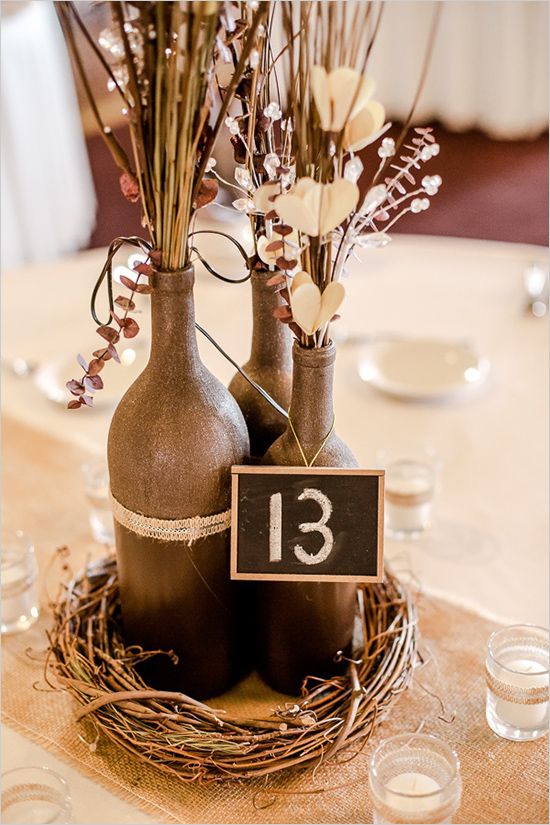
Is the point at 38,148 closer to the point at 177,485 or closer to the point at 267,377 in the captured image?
the point at 267,377

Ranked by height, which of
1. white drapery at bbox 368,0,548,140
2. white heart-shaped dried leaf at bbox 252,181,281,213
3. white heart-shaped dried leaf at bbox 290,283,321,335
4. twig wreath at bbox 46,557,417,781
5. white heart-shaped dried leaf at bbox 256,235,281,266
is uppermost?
white drapery at bbox 368,0,548,140

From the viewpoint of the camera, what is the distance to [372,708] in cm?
92

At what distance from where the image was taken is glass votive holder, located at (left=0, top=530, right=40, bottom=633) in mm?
1102

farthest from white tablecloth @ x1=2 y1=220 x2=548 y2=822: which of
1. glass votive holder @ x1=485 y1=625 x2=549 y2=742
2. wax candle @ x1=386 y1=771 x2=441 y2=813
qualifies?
wax candle @ x1=386 y1=771 x2=441 y2=813

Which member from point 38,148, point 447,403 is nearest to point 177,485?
point 447,403

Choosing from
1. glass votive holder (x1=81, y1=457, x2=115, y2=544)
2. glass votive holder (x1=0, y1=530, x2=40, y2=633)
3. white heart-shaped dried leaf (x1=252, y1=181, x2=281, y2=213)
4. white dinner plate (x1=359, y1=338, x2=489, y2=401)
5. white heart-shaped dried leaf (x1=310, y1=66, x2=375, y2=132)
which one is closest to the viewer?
white heart-shaped dried leaf (x1=310, y1=66, x2=375, y2=132)

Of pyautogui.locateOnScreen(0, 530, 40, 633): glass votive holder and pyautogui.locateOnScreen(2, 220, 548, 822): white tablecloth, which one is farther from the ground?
pyautogui.locateOnScreen(2, 220, 548, 822): white tablecloth

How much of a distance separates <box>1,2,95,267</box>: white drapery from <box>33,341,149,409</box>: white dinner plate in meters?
1.68

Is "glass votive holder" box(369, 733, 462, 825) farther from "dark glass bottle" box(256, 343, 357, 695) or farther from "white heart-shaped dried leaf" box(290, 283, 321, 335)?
"white heart-shaped dried leaf" box(290, 283, 321, 335)

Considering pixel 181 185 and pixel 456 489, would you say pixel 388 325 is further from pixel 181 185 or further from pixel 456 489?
pixel 181 185

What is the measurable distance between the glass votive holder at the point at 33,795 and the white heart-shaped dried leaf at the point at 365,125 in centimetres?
58

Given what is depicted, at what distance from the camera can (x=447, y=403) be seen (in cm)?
152

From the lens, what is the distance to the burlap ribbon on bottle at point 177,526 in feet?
2.88

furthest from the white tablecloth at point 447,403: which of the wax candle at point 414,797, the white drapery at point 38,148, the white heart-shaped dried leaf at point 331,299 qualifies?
the white drapery at point 38,148
